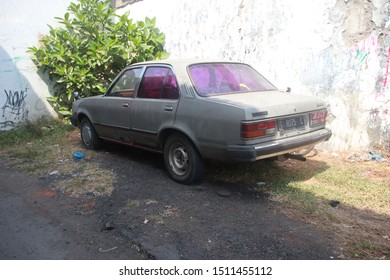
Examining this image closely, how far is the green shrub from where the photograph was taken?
26.1ft

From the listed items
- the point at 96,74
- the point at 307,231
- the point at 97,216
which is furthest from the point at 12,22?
the point at 307,231

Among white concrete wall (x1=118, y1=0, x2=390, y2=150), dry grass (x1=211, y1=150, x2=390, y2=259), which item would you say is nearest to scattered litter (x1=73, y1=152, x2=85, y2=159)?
dry grass (x1=211, y1=150, x2=390, y2=259)

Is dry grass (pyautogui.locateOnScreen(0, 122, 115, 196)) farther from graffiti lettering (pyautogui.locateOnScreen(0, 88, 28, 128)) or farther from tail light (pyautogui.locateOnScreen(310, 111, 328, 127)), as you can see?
tail light (pyautogui.locateOnScreen(310, 111, 328, 127))

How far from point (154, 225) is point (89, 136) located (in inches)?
133

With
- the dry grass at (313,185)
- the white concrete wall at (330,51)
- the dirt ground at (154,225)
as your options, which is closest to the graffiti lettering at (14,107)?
the dry grass at (313,185)

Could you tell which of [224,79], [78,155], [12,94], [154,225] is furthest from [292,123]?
[12,94]

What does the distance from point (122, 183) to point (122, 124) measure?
1011mm

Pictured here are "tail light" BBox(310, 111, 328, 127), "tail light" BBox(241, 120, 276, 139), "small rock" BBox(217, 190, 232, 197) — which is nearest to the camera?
"tail light" BBox(241, 120, 276, 139)

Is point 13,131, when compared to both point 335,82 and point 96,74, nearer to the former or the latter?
point 96,74

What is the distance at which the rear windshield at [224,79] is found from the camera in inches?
174

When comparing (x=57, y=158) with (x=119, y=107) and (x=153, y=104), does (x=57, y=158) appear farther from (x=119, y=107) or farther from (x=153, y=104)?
(x=153, y=104)

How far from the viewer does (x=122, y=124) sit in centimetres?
539

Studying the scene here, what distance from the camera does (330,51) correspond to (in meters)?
5.62

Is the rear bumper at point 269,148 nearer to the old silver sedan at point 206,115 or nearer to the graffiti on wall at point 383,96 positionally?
the old silver sedan at point 206,115
